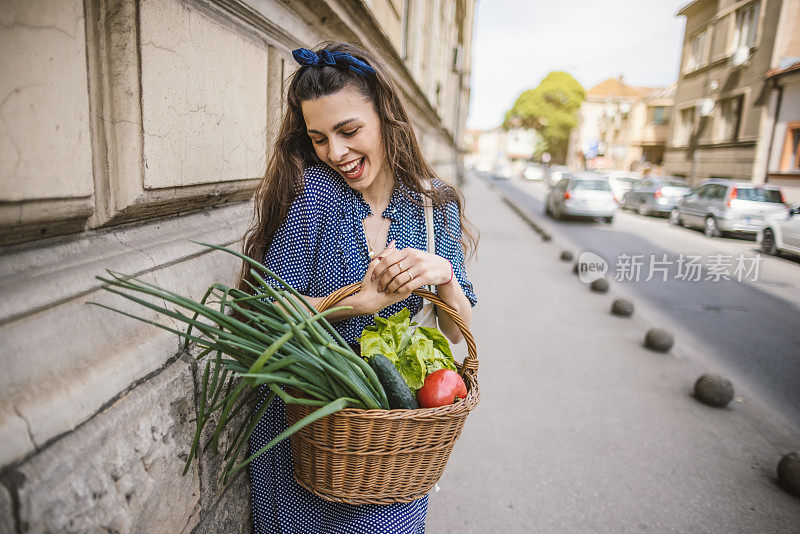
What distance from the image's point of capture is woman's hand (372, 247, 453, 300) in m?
1.49

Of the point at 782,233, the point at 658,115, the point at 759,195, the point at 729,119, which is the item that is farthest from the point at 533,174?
the point at 782,233

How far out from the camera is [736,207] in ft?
42.5

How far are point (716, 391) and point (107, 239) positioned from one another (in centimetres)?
413

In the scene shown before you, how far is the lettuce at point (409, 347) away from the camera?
1.53m

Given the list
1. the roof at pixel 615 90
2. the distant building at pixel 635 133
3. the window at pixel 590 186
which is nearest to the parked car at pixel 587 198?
the window at pixel 590 186

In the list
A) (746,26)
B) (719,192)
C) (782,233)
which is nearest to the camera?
(782,233)

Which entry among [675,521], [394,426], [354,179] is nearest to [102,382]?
[394,426]

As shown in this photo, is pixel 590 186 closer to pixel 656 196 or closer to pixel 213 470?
pixel 656 196

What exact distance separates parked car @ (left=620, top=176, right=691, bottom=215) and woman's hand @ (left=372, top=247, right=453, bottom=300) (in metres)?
18.3

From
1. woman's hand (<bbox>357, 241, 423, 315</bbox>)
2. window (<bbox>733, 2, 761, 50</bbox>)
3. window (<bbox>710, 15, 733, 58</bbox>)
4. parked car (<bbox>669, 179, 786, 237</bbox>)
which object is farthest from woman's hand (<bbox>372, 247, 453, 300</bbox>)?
window (<bbox>710, 15, 733, 58</bbox>)

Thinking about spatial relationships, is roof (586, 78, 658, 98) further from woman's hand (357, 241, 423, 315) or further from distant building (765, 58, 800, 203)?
woman's hand (357, 241, 423, 315)

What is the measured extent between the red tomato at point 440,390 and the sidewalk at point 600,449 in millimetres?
1470

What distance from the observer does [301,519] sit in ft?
5.82

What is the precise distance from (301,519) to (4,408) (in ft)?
3.42
